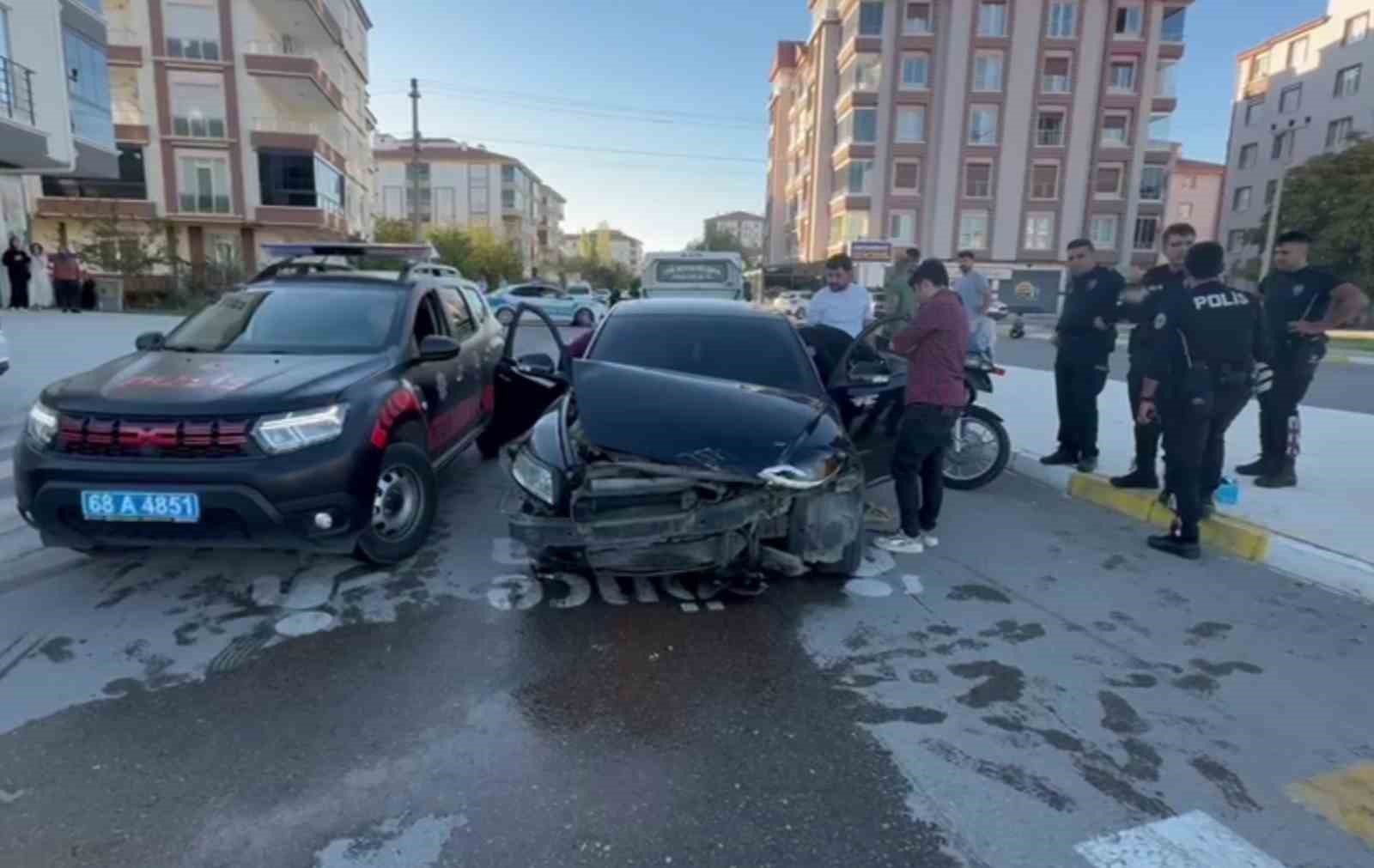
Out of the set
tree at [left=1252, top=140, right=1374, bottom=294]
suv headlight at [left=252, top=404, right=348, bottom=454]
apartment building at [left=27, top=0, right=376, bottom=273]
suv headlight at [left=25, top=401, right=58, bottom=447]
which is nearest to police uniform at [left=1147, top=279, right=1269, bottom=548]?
suv headlight at [left=252, top=404, right=348, bottom=454]

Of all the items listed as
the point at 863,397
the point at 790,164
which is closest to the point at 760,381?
the point at 863,397

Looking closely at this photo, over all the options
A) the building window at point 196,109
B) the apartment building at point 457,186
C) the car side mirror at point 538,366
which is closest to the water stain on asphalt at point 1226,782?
the car side mirror at point 538,366

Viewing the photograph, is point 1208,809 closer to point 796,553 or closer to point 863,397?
point 796,553

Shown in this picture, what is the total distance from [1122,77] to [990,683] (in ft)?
173

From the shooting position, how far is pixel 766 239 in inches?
2997

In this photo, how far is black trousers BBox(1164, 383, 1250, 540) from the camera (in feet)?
15.5

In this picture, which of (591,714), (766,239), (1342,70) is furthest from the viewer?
(766,239)

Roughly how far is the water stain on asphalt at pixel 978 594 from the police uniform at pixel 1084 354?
2.99 m

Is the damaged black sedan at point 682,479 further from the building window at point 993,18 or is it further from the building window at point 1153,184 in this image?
the building window at point 1153,184

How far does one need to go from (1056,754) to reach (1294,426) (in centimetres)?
498

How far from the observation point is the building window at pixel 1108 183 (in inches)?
1794

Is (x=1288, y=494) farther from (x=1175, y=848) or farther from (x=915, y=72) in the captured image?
(x=915, y=72)

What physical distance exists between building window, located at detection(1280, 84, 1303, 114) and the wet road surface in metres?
60.0

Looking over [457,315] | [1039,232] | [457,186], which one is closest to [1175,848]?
[457,315]
